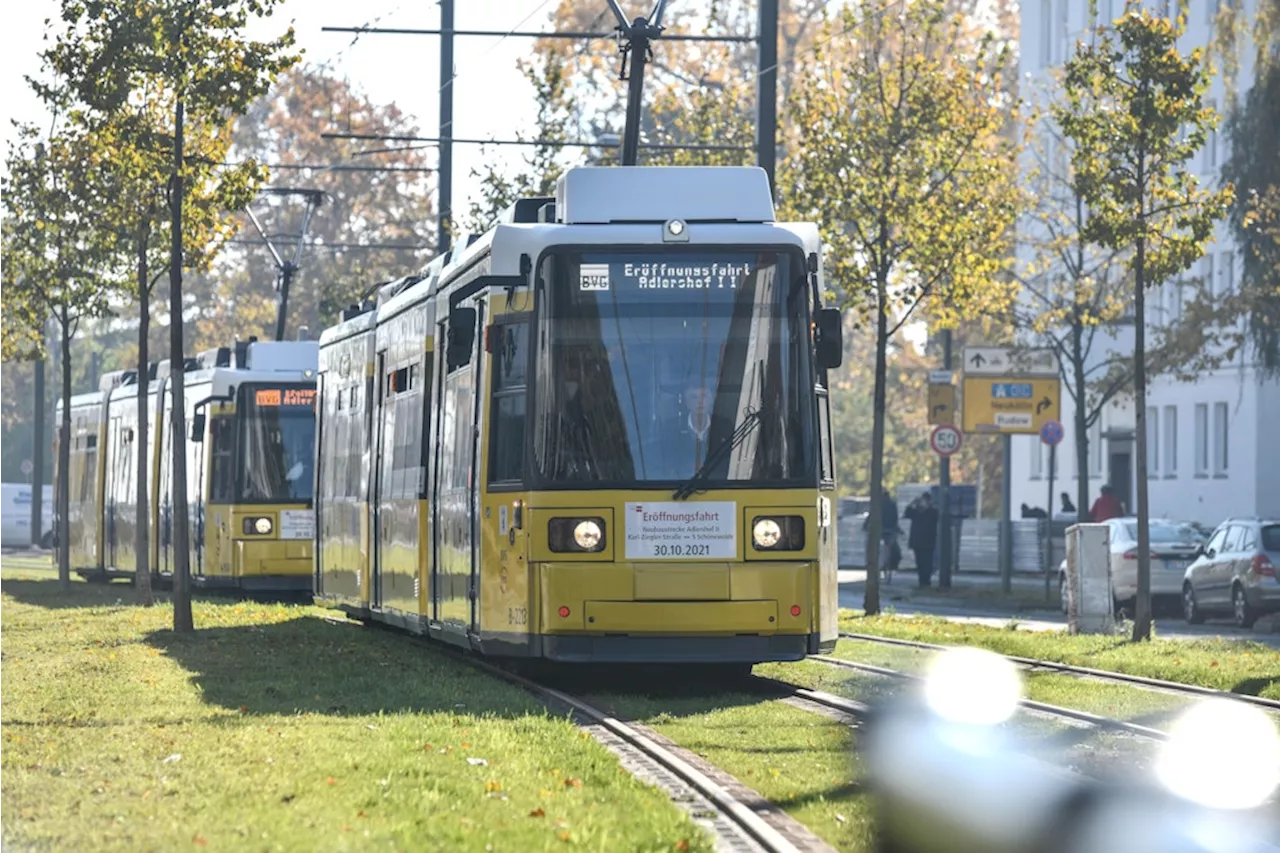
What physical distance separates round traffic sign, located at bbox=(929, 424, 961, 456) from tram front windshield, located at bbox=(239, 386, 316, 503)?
1312cm

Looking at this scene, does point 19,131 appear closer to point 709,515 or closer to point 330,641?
point 330,641

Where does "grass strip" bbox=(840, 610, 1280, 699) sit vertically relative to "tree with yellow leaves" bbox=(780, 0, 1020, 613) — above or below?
below

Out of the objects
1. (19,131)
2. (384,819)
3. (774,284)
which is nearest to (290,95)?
(19,131)

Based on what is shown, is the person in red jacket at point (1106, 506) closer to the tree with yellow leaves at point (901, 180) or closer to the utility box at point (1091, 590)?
the tree with yellow leaves at point (901, 180)

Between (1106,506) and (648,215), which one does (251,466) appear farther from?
(648,215)

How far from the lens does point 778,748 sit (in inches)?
541

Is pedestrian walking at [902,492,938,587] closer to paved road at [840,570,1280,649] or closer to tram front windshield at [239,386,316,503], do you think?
paved road at [840,570,1280,649]

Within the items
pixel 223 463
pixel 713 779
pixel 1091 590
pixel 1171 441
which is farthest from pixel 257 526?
pixel 1171 441

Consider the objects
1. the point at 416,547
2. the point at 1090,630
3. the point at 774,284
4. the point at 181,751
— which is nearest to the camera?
the point at 181,751

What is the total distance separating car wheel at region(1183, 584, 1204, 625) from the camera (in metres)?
34.6

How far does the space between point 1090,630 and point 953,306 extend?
6209 millimetres

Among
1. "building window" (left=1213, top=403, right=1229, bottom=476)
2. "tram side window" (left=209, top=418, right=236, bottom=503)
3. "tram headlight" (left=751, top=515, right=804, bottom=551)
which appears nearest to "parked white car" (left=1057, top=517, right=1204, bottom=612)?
"tram side window" (left=209, top=418, right=236, bottom=503)

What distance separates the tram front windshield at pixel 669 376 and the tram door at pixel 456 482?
2.84 feet

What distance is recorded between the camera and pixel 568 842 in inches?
376
